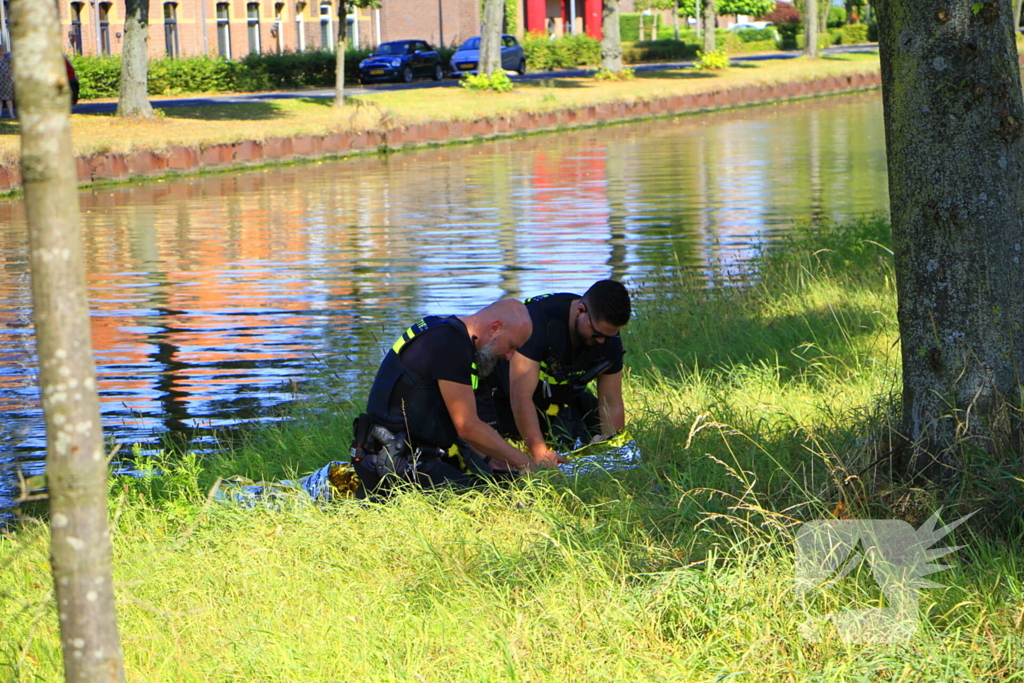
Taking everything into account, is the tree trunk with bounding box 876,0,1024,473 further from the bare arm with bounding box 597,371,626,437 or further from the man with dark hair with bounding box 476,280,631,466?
the bare arm with bounding box 597,371,626,437

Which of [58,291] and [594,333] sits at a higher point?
[58,291]

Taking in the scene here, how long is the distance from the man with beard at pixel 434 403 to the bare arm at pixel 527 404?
0.49 ft

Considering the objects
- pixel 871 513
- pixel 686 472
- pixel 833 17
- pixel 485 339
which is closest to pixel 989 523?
pixel 871 513

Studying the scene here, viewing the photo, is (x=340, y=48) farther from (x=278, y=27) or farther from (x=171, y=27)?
(x=278, y=27)

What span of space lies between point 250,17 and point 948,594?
48.5m

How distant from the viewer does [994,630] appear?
143 inches

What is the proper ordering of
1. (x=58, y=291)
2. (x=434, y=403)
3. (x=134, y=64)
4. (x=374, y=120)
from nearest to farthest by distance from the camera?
(x=58, y=291) < (x=434, y=403) < (x=134, y=64) < (x=374, y=120)

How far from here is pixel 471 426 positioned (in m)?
5.44

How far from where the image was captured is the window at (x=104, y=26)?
44.3 m

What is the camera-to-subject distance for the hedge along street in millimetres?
23656

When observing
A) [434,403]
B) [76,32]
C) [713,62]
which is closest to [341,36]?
[76,32]

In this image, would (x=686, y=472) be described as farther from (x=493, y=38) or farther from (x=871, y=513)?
(x=493, y=38)

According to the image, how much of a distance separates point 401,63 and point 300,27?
10674 millimetres

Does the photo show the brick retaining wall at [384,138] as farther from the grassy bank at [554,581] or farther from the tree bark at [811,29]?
the grassy bank at [554,581]
